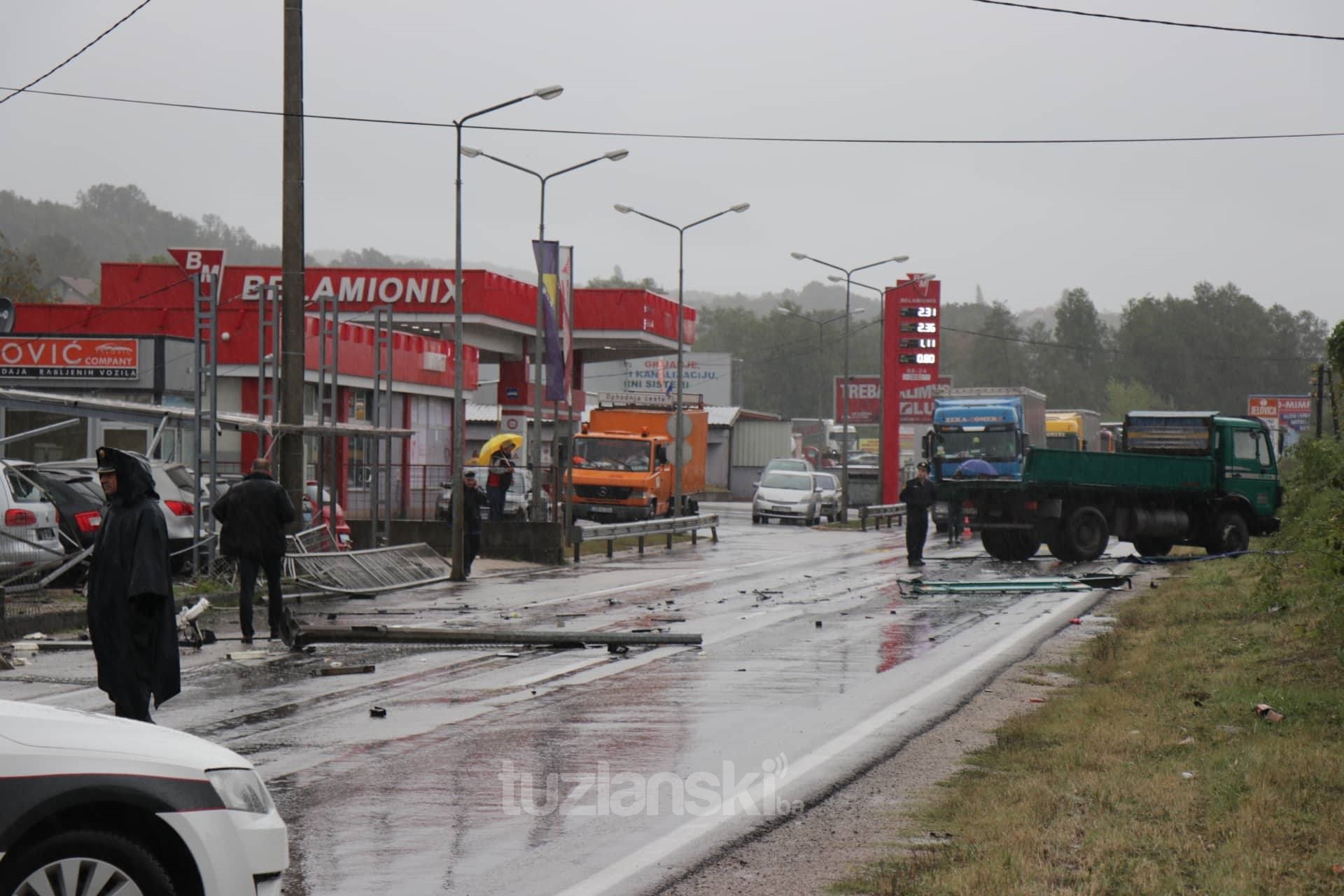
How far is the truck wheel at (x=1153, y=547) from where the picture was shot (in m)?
32.8

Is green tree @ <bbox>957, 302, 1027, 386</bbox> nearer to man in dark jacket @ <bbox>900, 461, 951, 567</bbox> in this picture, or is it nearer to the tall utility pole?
man in dark jacket @ <bbox>900, 461, 951, 567</bbox>

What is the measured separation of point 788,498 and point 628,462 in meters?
7.52

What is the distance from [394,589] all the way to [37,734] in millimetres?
19081

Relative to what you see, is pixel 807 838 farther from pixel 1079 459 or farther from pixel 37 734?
pixel 1079 459

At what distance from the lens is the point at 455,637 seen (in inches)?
632

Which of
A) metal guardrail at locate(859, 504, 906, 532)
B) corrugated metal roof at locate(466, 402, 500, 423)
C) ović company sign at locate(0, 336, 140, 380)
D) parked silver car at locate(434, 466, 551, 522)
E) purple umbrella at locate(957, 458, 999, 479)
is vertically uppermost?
ović company sign at locate(0, 336, 140, 380)

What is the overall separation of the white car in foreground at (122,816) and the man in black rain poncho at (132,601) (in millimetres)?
3400

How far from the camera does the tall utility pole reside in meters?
21.5

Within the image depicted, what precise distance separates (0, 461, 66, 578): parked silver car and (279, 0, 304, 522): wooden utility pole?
9.83ft

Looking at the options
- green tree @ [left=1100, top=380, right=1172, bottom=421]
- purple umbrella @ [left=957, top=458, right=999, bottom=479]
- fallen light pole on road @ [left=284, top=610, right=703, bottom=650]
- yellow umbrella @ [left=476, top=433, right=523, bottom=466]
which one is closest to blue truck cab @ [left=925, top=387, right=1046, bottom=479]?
yellow umbrella @ [left=476, top=433, right=523, bottom=466]

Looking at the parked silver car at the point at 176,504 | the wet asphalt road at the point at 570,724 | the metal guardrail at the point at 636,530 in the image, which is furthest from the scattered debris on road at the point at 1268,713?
the metal guardrail at the point at 636,530

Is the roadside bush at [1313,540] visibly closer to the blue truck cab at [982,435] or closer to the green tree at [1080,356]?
the blue truck cab at [982,435]

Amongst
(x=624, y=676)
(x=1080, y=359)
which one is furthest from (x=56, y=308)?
(x=1080, y=359)

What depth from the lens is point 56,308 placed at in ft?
145
